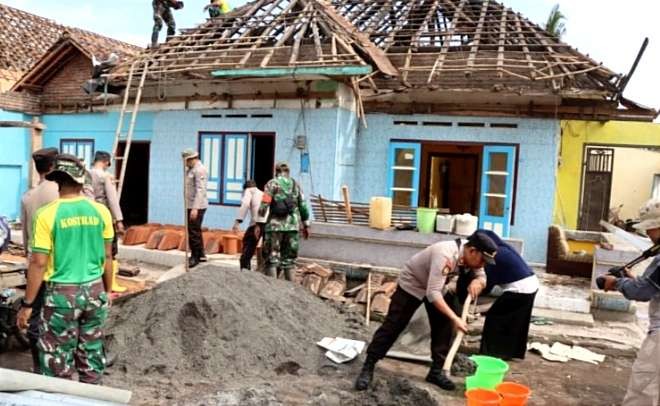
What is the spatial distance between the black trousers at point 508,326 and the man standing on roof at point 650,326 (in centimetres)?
163

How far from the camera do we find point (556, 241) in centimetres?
965

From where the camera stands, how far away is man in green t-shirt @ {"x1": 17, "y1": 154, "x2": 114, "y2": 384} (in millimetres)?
3404

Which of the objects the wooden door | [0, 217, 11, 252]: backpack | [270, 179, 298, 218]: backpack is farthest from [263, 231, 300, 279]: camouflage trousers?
Result: the wooden door

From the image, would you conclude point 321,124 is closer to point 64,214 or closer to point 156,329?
point 156,329

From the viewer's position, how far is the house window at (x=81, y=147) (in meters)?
13.2

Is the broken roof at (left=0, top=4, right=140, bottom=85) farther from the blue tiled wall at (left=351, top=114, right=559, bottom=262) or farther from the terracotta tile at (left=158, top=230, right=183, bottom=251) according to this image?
the blue tiled wall at (left=351, top=114, right=559, bottom=262)

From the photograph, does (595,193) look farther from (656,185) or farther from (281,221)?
(281,221)

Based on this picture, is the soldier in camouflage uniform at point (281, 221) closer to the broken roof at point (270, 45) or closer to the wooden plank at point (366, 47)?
the broken roof at point (270, 45)

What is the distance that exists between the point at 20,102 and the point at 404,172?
993cm

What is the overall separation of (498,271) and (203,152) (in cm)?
762

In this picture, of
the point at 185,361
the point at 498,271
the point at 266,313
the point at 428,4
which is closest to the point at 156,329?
the point at 185,361

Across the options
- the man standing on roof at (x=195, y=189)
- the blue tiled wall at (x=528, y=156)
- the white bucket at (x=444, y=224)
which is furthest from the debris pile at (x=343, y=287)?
the blue tiled wall at (x=528, y=156)

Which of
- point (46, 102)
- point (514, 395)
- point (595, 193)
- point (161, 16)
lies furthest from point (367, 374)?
point (595, 193)

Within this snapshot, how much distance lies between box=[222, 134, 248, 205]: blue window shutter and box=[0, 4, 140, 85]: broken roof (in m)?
6.06
